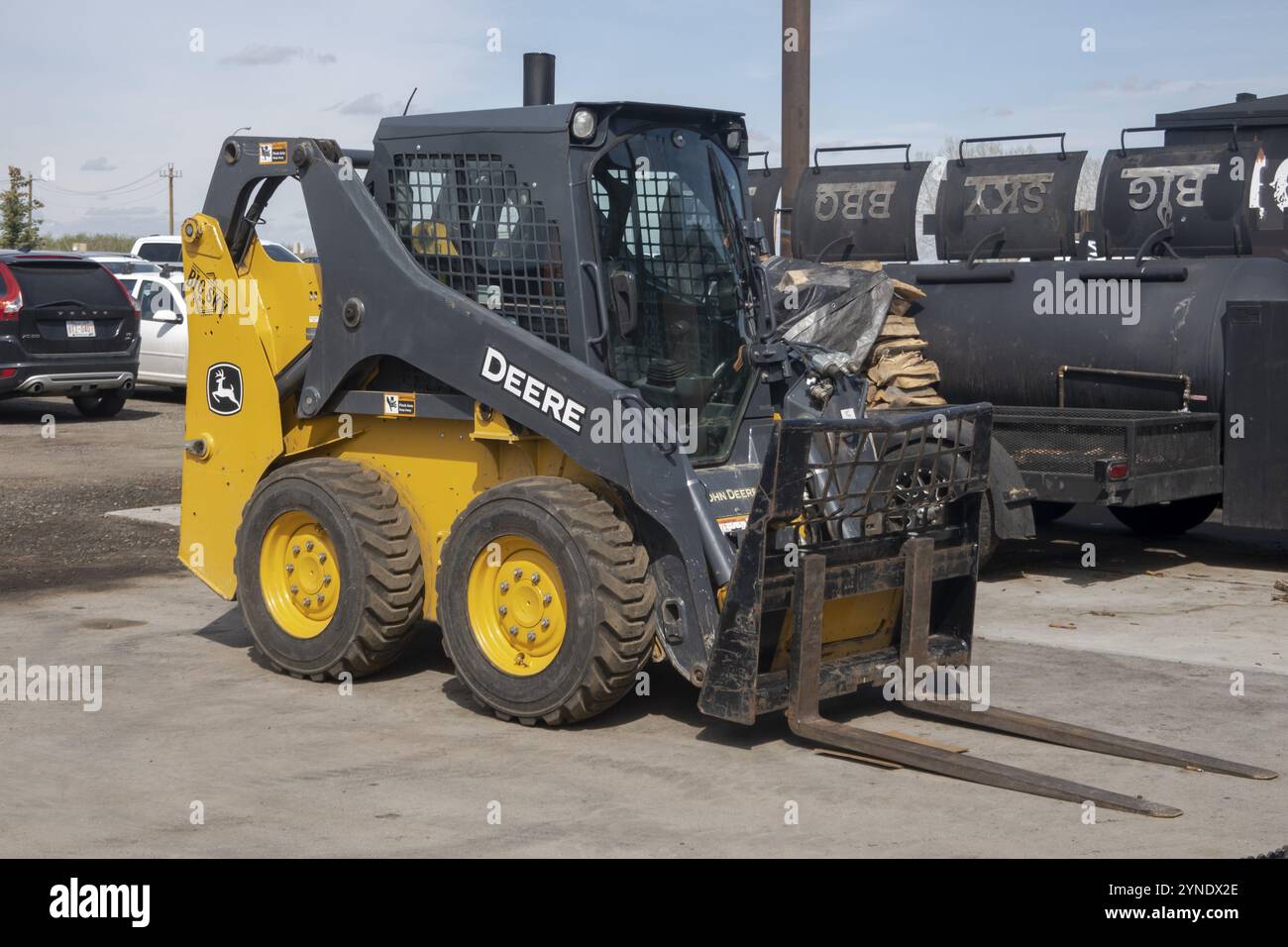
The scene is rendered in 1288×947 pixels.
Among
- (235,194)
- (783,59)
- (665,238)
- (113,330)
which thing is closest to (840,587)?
(665,238)

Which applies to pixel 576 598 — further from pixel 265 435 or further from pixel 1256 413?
pixel 1256 413

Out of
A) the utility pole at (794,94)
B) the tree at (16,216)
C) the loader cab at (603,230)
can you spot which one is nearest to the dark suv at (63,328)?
the utility pole at (794,94)

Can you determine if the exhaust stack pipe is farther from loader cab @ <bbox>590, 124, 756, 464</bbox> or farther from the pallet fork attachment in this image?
the pallet fork attachment

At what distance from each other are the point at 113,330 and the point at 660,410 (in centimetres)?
1410

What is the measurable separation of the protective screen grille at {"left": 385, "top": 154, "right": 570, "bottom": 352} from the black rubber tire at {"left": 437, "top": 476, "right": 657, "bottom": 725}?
77 cm

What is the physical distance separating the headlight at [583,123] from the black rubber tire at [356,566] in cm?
207

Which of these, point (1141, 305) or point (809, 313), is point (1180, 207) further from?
point (809, 313)

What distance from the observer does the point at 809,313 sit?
12062 mm

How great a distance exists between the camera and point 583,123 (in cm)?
719

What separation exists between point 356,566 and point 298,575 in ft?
1.94

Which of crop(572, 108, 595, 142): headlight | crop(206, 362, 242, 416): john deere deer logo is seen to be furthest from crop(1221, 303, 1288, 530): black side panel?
crop(206, 362, 242, 416): john deere deer logo

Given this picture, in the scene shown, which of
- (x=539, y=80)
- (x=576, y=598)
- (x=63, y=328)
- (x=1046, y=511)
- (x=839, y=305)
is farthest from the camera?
(x=63, y=328)

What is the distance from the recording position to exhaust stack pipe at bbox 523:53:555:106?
8.05 m

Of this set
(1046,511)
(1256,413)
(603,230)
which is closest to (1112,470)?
(1256,413)
